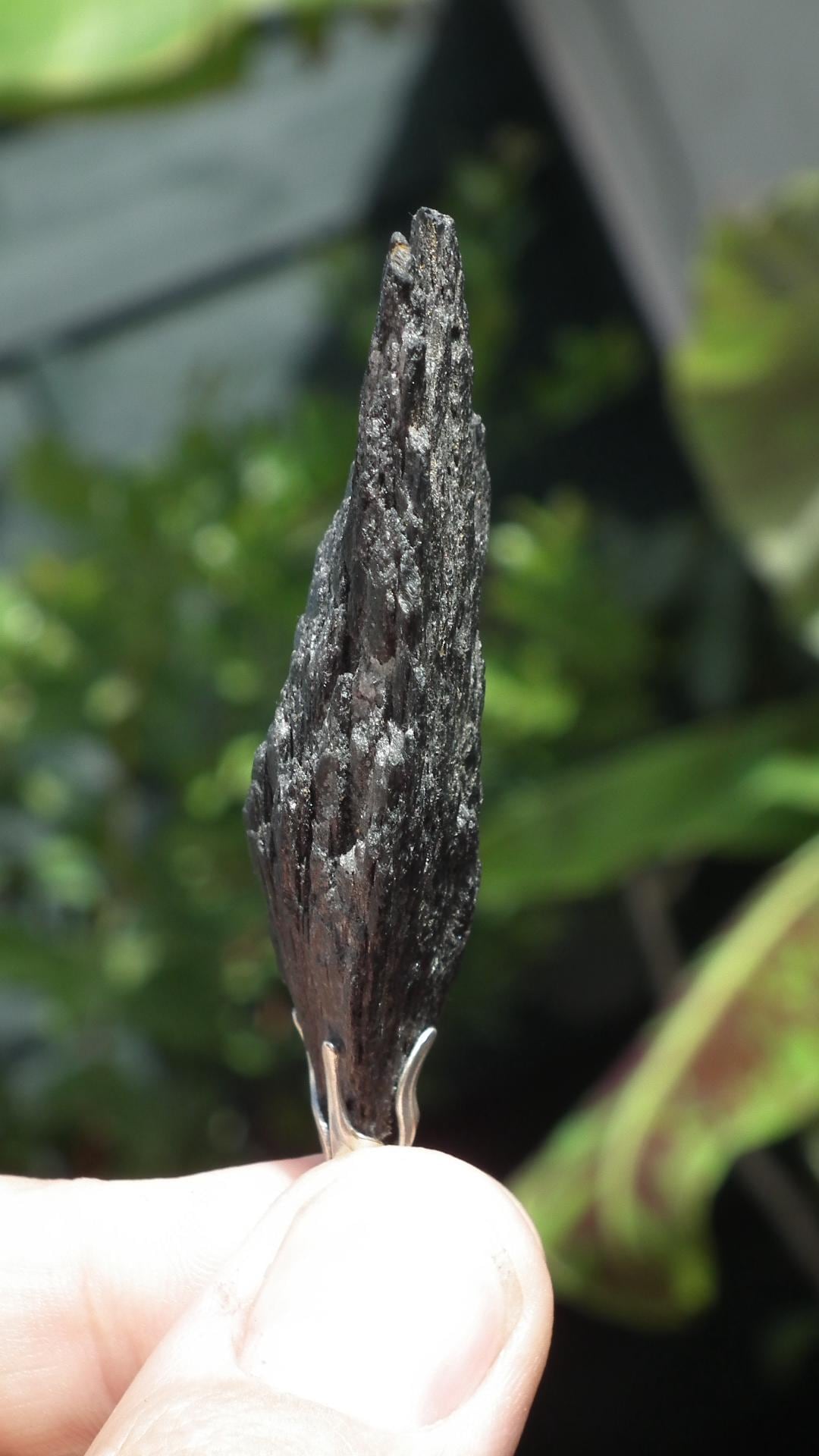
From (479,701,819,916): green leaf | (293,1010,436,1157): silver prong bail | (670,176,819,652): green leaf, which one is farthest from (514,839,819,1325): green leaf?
(293,1010,436,1157): silver prong bail

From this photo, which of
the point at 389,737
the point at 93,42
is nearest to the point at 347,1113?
the point at 389,737

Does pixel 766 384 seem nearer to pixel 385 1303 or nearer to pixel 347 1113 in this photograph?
pixel 347 1113

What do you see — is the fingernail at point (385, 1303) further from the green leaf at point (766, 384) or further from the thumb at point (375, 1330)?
the green leaf at point (766, 384)

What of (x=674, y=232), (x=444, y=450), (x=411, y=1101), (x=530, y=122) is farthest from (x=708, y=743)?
(x=530, y=122)

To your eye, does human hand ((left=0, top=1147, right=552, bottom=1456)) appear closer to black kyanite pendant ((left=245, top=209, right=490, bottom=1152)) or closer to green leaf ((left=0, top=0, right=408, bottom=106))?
black kyanite pendant ((left=245, top=209, right=490, bottom=1152))

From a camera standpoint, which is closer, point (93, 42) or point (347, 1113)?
point (347, 1113)

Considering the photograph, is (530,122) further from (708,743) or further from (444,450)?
(444,450)
